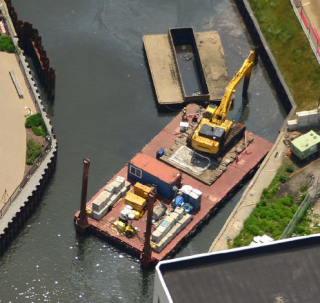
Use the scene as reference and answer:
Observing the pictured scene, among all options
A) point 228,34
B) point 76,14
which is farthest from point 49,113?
point 228,34

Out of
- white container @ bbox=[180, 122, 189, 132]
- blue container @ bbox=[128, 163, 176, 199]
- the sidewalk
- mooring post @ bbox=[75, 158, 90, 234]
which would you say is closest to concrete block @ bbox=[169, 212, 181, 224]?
blue container @ bbox=[128, 163, 176, 199]

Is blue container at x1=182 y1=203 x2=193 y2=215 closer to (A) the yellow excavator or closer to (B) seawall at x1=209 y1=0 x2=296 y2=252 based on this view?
(B) seawall at x1=209 y1=0 x2=296 y2=252

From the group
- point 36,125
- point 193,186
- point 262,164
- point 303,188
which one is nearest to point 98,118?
point 36,125

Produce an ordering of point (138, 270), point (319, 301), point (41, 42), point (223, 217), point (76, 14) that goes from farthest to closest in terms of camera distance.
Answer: point (76, 14)
point (41, 42)
point (223, 217)
point (138, 270)
point (319, 301)

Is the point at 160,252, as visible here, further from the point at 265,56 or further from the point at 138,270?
the point at 265,56

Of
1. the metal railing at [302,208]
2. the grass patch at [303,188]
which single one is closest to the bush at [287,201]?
the metal railing at [302,208]

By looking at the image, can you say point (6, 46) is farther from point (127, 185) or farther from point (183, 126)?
point (127, 185)

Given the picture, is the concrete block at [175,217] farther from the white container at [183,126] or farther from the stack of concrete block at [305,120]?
the stack of concrete block at [305,120]
